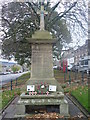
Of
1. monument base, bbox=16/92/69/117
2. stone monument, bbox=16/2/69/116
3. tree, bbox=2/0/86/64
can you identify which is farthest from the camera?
tree, bbox=2/0/86/64

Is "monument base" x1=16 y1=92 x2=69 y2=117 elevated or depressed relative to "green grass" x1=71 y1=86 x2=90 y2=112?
elevated

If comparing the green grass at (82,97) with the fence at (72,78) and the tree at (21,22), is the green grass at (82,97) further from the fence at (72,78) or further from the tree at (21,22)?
the tree at (21,22)

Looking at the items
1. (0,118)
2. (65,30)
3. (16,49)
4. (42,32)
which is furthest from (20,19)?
(0,118)

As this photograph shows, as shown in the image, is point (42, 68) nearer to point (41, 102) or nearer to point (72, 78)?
point (41, 102)

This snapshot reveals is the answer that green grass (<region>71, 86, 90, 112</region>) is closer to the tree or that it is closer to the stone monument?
the stone monument

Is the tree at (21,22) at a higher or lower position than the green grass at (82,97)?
higher

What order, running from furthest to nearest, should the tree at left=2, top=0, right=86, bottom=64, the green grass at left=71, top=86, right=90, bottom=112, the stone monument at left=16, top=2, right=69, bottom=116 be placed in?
the tree at left=2, top=0, right=86, bottom=64 < the green grass at left=71, top=86, right=90, bottom=112 < the stone monument at left=16, top=2, right=69, bottom=116

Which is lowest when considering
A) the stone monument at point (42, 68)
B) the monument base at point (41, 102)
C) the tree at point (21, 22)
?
the monument base at point (41, 102)

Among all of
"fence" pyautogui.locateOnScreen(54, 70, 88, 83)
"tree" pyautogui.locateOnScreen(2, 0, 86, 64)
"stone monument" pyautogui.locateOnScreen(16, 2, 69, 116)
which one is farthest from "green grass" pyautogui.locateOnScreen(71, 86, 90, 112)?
"tree" pyautogui.locateOnScreen(2, 0, 86, 64)

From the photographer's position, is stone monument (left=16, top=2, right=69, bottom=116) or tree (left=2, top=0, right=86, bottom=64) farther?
tree (left=2, top=0, right=86, bottom=64)

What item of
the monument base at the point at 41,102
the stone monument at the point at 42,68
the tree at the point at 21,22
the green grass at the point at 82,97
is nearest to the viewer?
the monument base at the point at 41,102

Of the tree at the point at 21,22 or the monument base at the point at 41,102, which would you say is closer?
the monument base at the point at 41,102

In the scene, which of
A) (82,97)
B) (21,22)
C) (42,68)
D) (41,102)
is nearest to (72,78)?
(21,22)

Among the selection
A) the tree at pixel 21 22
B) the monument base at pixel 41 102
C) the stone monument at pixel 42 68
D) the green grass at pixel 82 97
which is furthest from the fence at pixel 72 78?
the monument base at pixel 41 102
